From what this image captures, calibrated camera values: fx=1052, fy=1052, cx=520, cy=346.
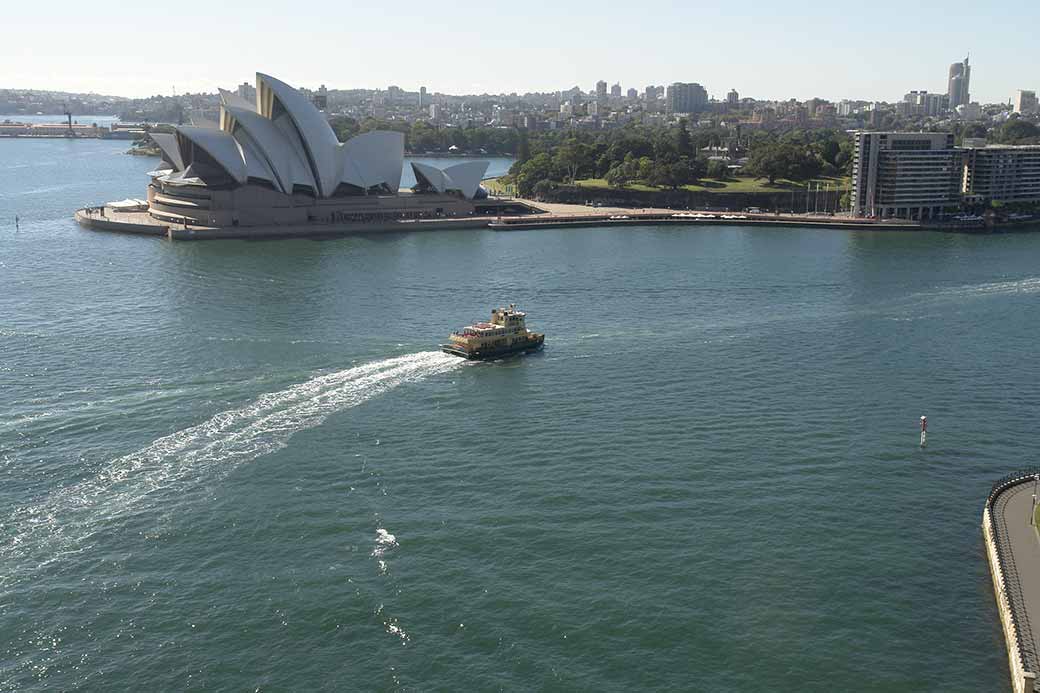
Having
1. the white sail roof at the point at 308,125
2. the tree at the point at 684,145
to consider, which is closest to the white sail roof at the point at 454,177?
the white sail roof at the point at 308,125

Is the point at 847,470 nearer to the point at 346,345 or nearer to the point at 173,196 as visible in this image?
the point at 346,345

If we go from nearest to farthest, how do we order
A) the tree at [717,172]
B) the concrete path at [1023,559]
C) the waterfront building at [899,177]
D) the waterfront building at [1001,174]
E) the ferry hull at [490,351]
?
the concrete path at [1023,559]
the ferry hull at [490,351]
the waterfront building at [899,177]
the waterfront building at [1001,174]
the tree at [717,172]

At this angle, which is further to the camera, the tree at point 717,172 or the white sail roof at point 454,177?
the tree at point 717,172

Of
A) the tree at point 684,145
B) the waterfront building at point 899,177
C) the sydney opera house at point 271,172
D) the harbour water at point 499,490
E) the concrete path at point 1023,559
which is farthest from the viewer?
the tree at point 684,145

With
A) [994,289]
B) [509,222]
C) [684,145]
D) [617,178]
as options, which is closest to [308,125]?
[509,222]

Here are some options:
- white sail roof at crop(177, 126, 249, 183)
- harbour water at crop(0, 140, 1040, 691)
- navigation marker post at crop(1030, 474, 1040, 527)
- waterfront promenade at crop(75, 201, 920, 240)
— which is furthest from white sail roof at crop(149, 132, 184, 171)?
navigation marker post at crop(1030, 474, 1040, 527)

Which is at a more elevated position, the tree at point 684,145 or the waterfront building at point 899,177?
the tree at point 684,145

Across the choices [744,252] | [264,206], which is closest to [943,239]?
[744,252]

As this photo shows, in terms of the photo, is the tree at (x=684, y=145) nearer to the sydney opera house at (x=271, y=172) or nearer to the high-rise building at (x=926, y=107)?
the sydney opera house at (x=271, y=172)
